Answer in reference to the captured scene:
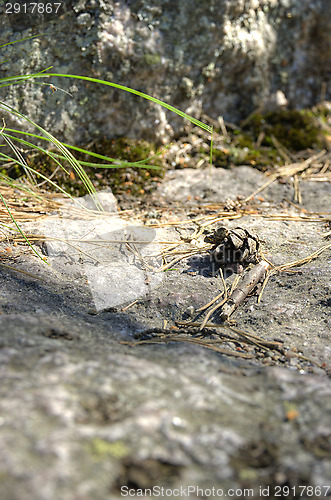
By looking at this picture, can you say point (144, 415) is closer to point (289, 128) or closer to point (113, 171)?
point (113, 171)

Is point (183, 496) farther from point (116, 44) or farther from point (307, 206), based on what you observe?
point (116, 44)

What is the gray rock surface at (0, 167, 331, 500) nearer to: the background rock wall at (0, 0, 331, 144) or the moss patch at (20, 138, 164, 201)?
the moss patch at (20, 138, 164, 201)

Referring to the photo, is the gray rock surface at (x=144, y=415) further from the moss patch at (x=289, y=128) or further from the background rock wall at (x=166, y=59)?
the moss patch at (x=289, y=128)

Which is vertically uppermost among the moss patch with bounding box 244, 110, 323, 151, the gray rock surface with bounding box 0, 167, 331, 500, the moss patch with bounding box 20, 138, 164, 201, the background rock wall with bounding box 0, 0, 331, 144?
the background rock wall with bounding box 0, 0, 331, 144

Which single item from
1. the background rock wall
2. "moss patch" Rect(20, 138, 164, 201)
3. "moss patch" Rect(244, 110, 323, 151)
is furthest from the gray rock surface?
"moss patch" Rect(244, 110, 323, 151)

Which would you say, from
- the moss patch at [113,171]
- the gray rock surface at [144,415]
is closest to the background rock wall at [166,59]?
the moss patch at [113,171]

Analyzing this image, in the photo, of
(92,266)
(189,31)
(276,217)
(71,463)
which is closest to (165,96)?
(189,31)
